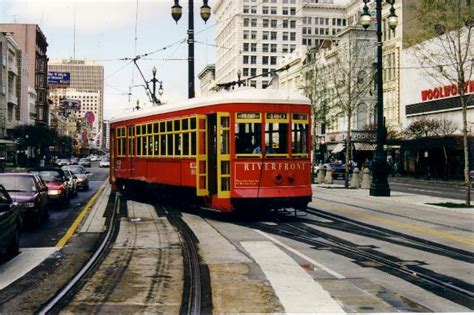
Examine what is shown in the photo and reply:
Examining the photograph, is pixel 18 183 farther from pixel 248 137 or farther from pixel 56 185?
pixel 56 185

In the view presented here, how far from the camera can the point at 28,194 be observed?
15.5 metres

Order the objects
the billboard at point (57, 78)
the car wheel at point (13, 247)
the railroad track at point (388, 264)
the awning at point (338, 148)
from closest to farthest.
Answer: the railroad track at point (388, 264) → the car wheel at point (13, 247) → the awning at point (338, 148) → the billboard at point (57, 78)

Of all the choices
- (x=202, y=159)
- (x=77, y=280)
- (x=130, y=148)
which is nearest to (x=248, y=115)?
(x=202, y=159)

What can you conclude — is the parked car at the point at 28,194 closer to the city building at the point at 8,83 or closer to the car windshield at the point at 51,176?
the car windshield at the point at 51,176

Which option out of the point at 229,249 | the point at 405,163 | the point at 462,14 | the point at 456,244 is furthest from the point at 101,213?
the point at 405,163

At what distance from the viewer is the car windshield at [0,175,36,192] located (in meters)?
15.9

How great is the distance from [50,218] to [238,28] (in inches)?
4562

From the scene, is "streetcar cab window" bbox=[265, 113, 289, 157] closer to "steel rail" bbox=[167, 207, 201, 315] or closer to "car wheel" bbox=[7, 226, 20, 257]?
"steel rail" bbox=[167, 207, 201, 315]

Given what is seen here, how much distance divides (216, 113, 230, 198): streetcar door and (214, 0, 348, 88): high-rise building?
110155mm

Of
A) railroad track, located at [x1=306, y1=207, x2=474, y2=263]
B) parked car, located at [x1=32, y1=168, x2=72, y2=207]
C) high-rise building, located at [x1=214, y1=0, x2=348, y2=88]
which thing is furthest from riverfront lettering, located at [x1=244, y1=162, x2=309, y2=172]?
high-rise building, located at [x1=214, y1=0, x2=348, y2=88]

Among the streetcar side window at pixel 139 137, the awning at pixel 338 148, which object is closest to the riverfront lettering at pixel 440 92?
the awning at pixel 338 148

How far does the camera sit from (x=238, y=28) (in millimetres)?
130125

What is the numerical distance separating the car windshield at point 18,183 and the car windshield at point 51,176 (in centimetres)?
668

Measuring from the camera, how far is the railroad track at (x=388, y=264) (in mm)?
7945
